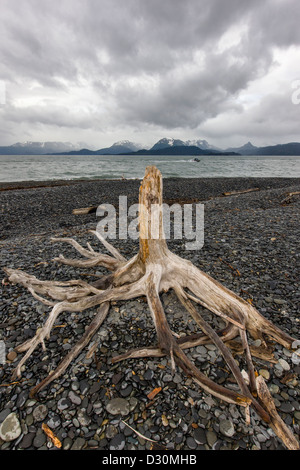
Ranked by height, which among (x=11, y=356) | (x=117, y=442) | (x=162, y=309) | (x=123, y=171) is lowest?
(x=117, y=442)

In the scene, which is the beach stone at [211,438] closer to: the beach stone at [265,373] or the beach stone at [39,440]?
the beach stone at [265,373]

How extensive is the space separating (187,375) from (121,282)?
2380mm

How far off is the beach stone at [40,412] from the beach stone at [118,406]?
856 millimetres

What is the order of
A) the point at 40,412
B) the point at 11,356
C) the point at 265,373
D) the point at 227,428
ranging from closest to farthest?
the point at 227,428 → the point at 40,412 → the point at 265,373 → the point at 11,356

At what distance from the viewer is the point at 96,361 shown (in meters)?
3.74

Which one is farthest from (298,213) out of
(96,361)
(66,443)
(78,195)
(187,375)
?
(78,195)

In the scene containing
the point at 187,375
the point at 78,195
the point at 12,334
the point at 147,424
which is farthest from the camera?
the point at 78,195

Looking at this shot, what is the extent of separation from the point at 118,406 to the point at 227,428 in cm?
149

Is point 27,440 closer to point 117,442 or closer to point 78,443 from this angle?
point 78,443

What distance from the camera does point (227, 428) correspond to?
2.85 meters


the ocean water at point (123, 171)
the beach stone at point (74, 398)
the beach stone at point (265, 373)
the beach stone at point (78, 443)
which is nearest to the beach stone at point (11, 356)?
the beach stone at point (74, 398)

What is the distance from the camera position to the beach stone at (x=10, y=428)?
2.80 meters

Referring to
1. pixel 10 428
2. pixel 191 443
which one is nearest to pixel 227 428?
pixel 191 443
